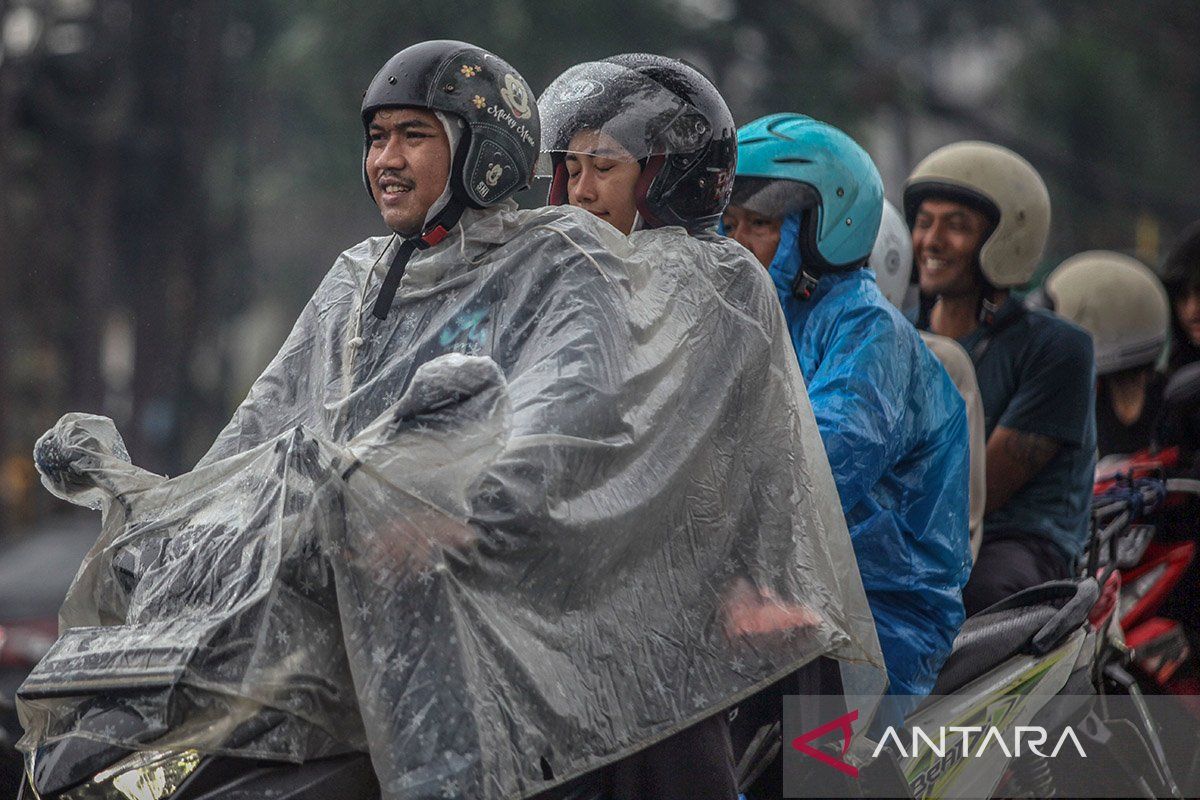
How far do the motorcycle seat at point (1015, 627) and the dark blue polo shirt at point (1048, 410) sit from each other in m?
0.67

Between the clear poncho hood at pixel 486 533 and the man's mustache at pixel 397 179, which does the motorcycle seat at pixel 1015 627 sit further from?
the man's mustache at pixel 397 179

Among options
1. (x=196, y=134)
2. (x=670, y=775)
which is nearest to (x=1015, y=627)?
(x=670, y=775)

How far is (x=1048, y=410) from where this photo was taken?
5586mm

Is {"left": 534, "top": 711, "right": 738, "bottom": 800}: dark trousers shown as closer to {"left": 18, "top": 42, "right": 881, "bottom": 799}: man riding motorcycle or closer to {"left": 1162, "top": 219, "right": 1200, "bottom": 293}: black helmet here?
{"left": 18, "top": 42, "right": 881, "bottom": 799}: man riding motorcycle

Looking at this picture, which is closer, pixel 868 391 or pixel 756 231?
pixel 868 391

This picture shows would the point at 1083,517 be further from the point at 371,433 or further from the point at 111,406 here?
the point at 111,406

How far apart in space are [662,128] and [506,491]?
136 centimetres

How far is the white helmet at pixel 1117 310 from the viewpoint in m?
7.35

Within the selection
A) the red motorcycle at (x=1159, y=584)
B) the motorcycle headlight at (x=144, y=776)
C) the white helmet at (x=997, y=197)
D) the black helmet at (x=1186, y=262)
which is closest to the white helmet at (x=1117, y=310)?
the black helmet at (x=1186, y=262)

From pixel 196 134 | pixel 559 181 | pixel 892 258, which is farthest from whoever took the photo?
pixel 196 134

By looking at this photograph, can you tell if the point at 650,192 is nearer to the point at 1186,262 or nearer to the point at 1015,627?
the point at 1015,627

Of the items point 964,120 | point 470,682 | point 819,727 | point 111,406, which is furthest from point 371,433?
point 964,120

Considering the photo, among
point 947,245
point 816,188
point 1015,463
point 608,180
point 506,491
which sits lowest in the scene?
point 1015,463

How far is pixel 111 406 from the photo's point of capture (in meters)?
22.7
